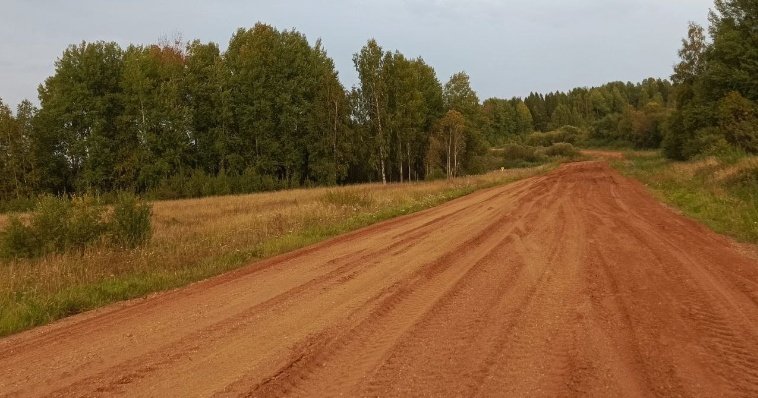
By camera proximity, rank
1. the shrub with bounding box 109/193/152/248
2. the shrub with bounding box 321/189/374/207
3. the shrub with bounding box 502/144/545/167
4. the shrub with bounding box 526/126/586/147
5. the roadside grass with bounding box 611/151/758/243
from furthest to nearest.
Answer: the shrub with bounding box 526/126/586/147 → the shrub with bounding box 502/144/545/167 → the shrub with bounding box 321/189/374/207 → the shrub with bounding box 109/193/152/248 → the roadside grass with bounding box 611/151/758/243

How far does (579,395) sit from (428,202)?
19061mm

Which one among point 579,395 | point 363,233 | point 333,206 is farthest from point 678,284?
point 333,206

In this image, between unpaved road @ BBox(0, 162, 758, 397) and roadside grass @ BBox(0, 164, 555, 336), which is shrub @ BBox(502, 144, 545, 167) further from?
unpaved road @ BBox(0, 162, 758, 397)

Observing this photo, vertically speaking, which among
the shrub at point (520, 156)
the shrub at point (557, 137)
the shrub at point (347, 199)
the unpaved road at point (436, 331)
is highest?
the shrub at point (557, 137)

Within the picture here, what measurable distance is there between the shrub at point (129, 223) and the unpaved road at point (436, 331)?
543 centimetres

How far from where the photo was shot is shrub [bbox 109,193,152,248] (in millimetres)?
13594

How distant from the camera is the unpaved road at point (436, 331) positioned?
4352 millimetres

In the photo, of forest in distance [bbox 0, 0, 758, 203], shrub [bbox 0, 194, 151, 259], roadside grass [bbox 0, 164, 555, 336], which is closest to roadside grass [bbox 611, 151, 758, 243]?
roadside grass [bbox 0, 164, 555, 336]

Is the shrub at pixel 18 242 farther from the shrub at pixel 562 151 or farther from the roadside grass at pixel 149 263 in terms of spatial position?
the shrub at pixel 562 151

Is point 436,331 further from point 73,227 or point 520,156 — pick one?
point 520,156

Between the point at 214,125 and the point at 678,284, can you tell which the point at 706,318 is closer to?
the point at 678,284

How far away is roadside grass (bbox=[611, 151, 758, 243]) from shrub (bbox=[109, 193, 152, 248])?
14917 millimetres

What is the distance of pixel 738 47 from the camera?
125 feet

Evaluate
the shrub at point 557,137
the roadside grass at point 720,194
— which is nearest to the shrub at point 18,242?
the roadside grass at point 720,194
